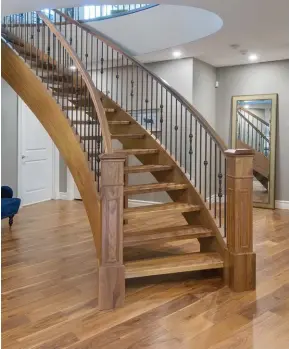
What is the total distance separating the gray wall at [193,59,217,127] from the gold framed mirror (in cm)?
60

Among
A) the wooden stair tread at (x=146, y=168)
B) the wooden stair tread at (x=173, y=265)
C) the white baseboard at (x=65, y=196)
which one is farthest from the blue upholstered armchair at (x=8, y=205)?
the white baseboard at (x=65, y=196)

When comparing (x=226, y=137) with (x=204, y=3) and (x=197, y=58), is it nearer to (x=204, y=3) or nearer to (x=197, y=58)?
(x=197, y=58)

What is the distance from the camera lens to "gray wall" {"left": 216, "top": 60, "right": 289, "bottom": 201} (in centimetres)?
666

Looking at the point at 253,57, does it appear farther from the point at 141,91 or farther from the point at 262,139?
the point at 141,91

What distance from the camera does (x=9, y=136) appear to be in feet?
22.0

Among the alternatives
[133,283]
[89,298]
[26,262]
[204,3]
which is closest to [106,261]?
[89,298]

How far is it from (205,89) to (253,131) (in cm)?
114

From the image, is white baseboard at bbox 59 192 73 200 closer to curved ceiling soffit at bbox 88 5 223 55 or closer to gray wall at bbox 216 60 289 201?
curved ceiling soffit at bbox 88 5 223 55

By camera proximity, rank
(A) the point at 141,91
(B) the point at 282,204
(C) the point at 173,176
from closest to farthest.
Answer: (C) the point at 173,176 < (A) the point at 141,91 < (B) the point at 282,204

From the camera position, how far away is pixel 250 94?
6.95 meters

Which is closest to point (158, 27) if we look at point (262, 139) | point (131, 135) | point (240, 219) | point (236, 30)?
point (236, 30)

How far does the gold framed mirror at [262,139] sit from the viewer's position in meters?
6.72

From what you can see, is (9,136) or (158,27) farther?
(9,136)

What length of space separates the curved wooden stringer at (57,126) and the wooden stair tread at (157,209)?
32cm
